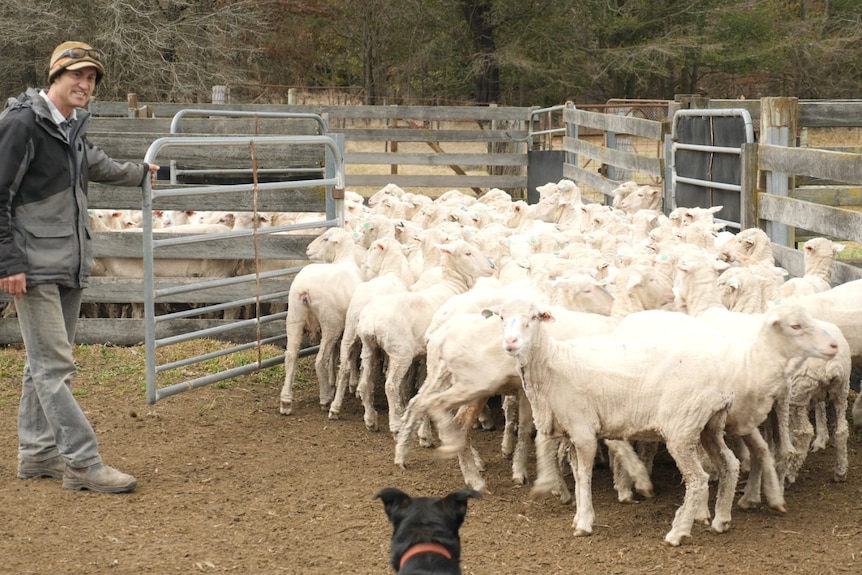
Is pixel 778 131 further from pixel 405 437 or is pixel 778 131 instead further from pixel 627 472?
pixel 405 437

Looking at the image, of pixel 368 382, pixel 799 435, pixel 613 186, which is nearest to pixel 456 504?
pixel 799 435

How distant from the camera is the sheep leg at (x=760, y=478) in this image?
5.54m

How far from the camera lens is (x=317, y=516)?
5.63 metres

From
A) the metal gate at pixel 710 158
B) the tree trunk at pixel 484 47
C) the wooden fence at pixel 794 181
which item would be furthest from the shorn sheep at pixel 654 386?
the tree trunk at pixel 484 47

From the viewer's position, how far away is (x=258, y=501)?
19.3ft

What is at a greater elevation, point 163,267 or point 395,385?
point 163,267

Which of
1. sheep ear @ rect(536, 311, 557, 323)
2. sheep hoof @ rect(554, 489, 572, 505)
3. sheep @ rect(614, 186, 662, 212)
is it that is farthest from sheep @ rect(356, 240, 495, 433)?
sheep @ rect(614, 186, 662, 212)

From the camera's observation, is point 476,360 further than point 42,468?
No

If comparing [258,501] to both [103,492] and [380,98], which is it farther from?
[380,98]

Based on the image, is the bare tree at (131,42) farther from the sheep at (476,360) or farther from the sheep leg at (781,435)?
the sheep leg at (781,435)

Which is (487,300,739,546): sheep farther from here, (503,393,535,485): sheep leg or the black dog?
the black dog

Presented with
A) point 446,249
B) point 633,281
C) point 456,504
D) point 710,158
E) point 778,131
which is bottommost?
point 456,504

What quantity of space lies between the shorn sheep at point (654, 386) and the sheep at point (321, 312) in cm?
261

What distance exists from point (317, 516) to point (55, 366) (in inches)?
65.4
